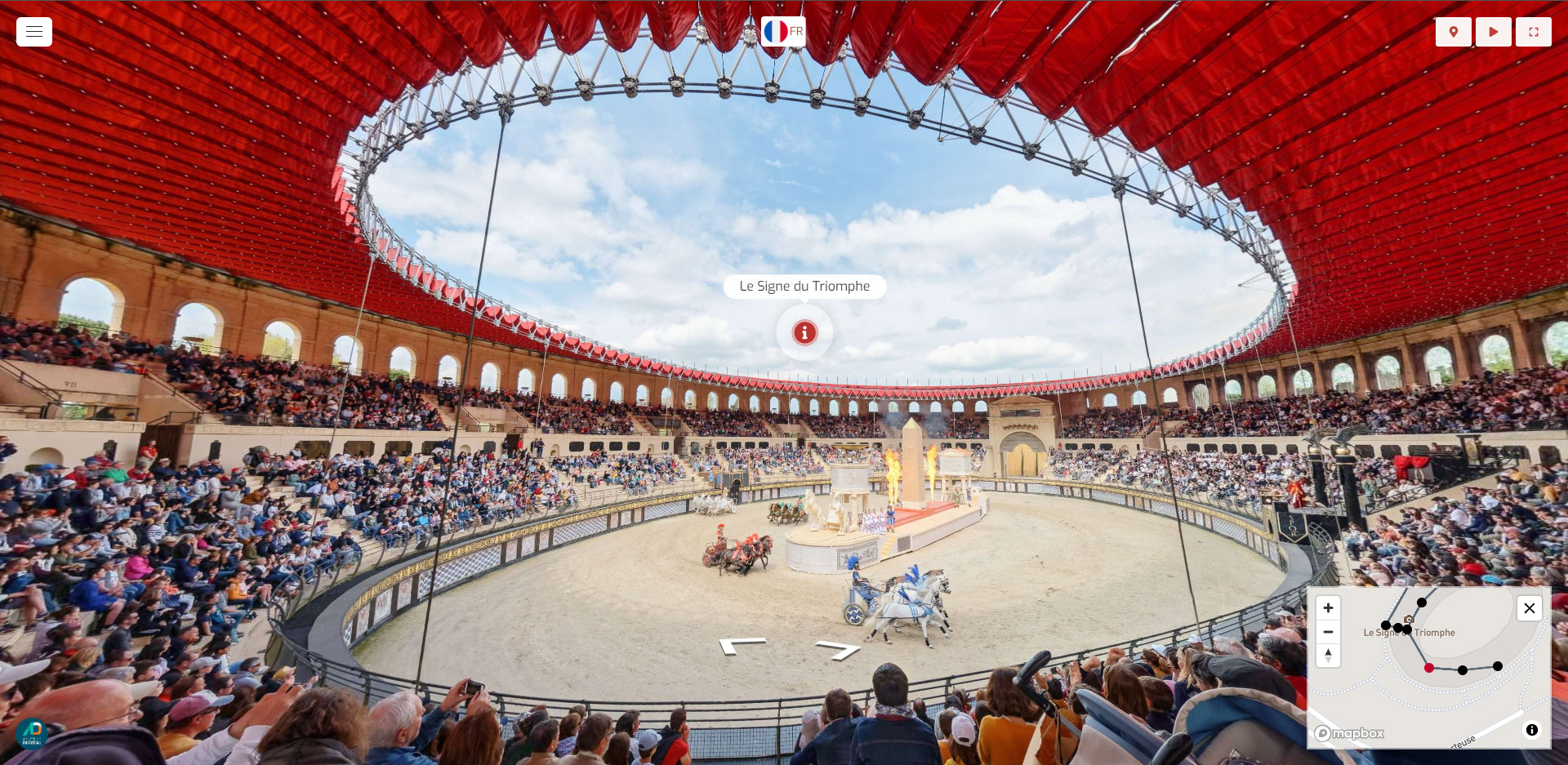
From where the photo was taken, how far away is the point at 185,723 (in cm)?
328

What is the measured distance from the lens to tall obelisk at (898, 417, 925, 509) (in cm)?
2609

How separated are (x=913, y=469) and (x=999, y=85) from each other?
20856 mm

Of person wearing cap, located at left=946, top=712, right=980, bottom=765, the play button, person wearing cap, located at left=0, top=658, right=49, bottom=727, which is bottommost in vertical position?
person wearing cap, located at left=946, top=712, right=980, bottom=765

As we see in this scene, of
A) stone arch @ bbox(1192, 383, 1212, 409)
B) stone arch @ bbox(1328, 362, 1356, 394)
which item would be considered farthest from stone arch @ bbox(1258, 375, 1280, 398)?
stone arch @ bbox(1328, 362, 1356, 394)

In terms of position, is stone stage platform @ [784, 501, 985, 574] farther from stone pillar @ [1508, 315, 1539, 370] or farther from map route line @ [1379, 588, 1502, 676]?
stone pillar @ [1508, 315, 1539, 370]

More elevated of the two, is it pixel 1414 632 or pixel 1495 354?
pixel 1495 354

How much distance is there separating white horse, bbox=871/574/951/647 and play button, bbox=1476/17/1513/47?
11767mm

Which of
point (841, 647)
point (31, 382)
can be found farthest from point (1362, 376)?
point (31, 382)

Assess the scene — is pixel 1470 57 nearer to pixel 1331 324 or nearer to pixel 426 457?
pixel 1331 324

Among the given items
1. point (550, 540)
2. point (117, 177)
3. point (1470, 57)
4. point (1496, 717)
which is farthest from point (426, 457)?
point (1470, 57)

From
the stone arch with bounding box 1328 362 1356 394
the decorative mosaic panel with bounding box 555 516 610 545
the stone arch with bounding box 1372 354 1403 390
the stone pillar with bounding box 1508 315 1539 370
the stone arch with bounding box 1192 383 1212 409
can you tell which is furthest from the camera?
the stone arch with bounding box 1192 383 1212 409

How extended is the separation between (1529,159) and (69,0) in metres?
21.8

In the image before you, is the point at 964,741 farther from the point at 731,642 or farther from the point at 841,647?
the point at 731,642

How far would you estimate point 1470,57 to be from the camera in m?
6.71
